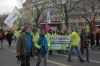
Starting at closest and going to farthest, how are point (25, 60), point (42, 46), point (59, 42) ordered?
point (25, 60) < point (42, 46) < point (59, 42)

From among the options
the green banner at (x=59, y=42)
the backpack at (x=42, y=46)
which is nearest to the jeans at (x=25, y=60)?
the backpack at (x=42, y=46)

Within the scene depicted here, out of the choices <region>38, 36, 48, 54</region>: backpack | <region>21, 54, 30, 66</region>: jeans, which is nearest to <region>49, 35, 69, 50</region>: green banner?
<region>38, 36, 48, 54</region>: backpack

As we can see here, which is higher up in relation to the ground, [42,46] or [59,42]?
[42,46]

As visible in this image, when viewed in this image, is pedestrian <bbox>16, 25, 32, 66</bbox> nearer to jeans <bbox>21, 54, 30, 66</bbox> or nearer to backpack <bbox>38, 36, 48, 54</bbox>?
jeans <bbox>21, 54, 30, 66</bbox>

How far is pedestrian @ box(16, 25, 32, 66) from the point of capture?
37.2 feet

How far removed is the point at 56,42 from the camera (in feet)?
74.4

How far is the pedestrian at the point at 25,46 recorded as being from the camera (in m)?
11.3

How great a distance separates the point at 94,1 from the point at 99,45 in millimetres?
29821

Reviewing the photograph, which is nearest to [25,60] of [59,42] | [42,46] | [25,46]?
[25,46]

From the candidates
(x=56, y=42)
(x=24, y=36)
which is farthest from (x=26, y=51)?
(x=56, y=42)

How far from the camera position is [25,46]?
1138 centimetres

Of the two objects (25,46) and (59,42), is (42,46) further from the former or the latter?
(59,42)

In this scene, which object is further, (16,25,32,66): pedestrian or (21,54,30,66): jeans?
(21,54,30,66): jeans

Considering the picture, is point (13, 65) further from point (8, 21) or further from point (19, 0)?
point (19, 0)
